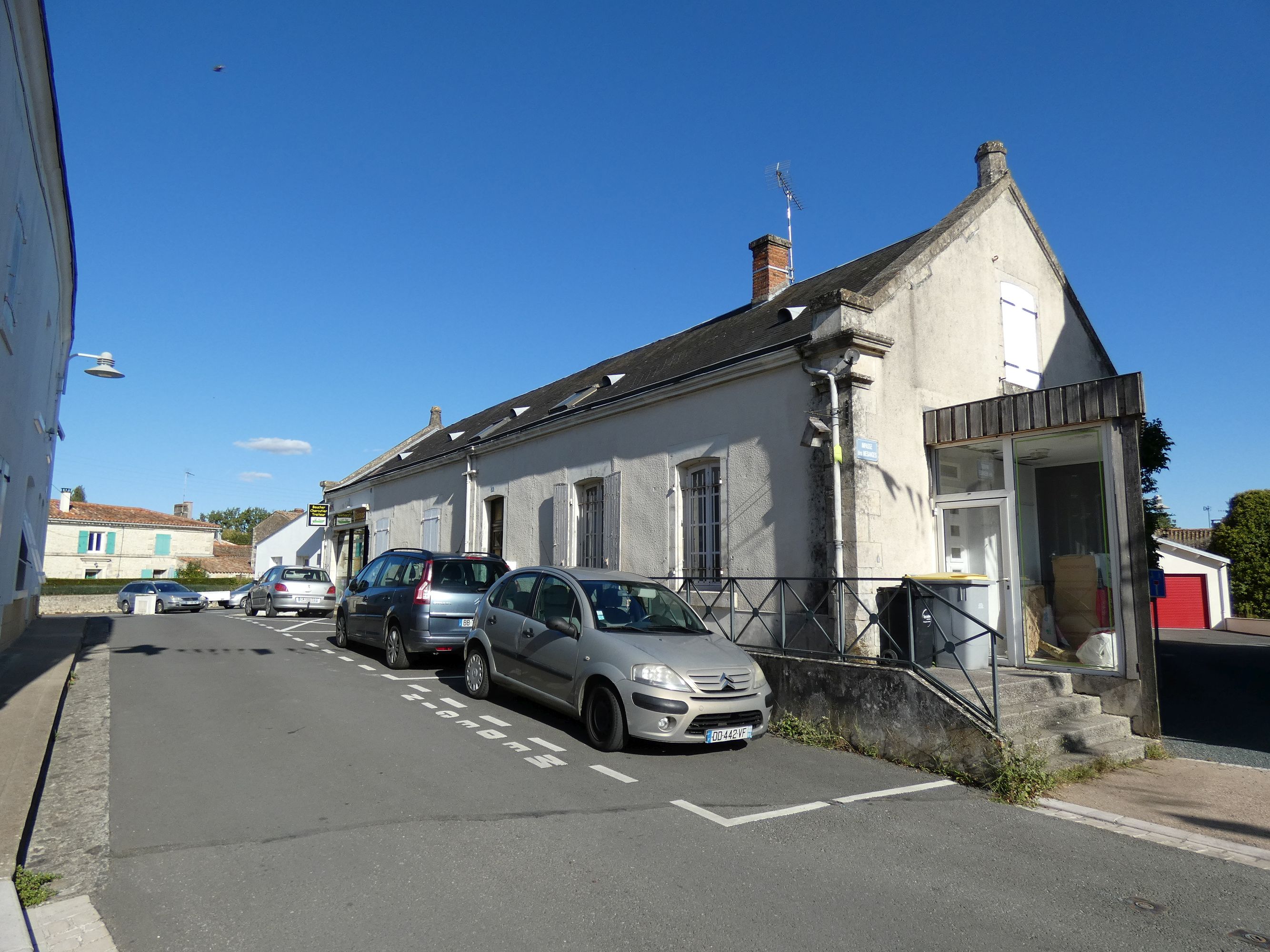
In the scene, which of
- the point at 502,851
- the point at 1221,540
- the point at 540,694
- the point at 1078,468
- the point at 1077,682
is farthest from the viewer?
the point at 1221,540

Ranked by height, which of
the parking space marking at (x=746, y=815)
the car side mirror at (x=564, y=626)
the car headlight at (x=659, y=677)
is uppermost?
the car side mirror at (x=564, y=626)

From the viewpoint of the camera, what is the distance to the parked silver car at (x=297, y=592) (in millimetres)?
21375

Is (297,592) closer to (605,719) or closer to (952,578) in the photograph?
(605,719)

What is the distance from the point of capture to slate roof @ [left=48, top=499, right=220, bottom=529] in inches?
1750

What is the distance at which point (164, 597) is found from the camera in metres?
27.4

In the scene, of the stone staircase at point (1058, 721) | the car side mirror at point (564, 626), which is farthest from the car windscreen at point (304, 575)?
the stone staircase at point (1058, 721)

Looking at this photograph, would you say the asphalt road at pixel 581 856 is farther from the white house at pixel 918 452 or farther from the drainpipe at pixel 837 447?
the white house at pixel 918 452

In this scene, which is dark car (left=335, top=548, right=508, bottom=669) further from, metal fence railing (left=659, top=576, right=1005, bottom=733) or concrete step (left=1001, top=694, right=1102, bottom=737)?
concrete step (left=1001, top=694, right=1102, bottom=737)

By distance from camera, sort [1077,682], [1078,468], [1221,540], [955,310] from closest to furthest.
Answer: [1077,682] < [1078,468] < [955,310] < [1221,540]

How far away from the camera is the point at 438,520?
1972 cm

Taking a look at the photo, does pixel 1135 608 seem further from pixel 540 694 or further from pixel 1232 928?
pixel 540 694

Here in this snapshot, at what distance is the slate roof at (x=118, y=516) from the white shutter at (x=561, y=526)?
134 ft

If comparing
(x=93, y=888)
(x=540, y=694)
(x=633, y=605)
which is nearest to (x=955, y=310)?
(x=633, y=605)

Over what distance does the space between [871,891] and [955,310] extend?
8.59 m
